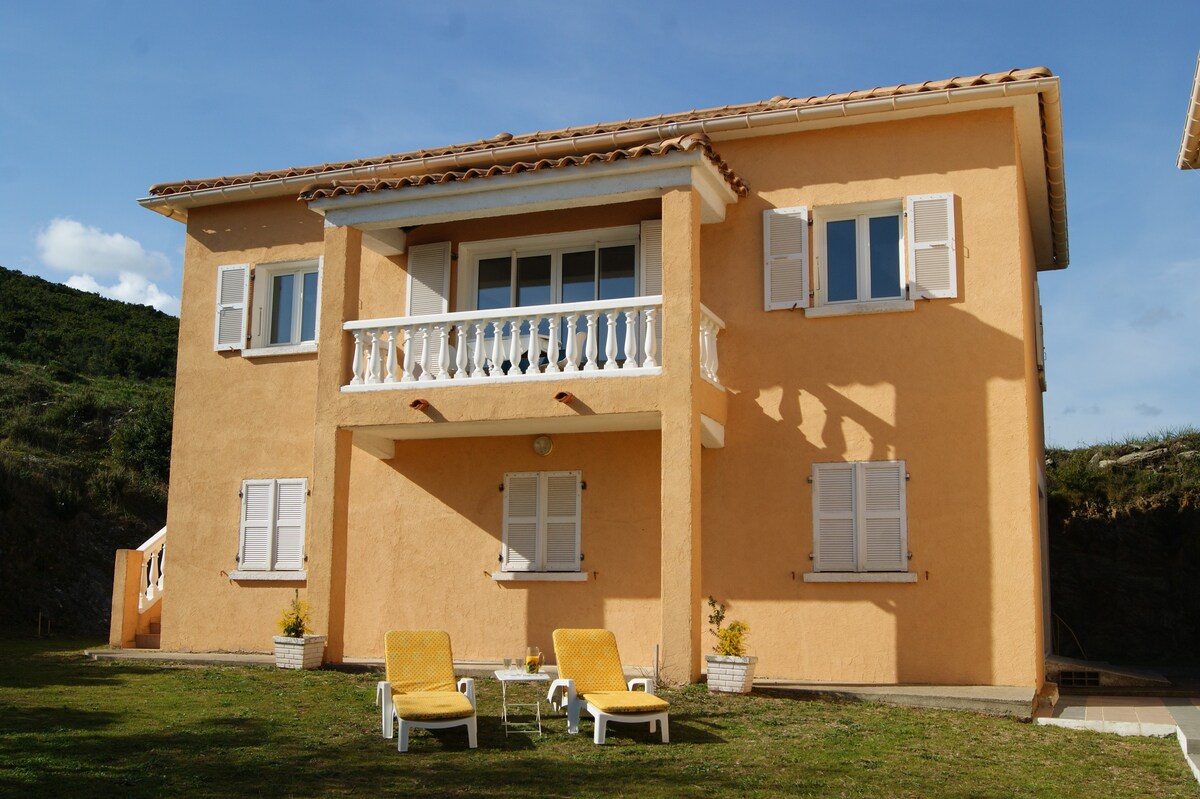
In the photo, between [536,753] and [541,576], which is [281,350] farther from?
[536,753]

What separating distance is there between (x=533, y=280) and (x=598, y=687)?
6.36 metres

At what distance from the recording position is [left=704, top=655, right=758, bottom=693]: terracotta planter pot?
1145cm

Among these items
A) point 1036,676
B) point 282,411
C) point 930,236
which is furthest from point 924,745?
point 282,411

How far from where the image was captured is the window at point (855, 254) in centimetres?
1321

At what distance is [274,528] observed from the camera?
15711 mm

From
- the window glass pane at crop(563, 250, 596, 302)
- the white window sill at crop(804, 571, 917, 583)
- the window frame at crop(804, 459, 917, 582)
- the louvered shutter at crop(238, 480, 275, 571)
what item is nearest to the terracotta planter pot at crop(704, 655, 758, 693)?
the white window sill at crop(804, 571, 917, 583)

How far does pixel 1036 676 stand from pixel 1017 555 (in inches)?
50.3

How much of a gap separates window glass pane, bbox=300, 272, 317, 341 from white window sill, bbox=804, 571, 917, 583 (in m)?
7.45

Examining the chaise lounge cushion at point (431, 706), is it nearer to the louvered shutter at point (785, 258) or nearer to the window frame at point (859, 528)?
the window frame at point (859, 528)

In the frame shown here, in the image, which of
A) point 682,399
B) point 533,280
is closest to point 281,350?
point 533,280

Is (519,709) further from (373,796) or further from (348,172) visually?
(348,172)

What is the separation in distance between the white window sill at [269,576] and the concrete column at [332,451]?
1.86 metres

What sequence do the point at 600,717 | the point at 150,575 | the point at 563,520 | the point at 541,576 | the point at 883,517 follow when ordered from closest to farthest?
the point at 600,717 < the point at 883,517 < the point at 541,576 < the point at 563,520 < the point at 150,575

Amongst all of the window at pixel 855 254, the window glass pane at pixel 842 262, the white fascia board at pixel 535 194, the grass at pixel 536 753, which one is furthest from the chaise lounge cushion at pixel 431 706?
the window glass pane at pixel 842 262
